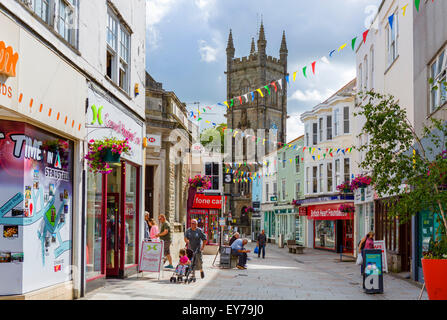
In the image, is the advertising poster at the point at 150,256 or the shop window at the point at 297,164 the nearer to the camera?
the advertising poster at the point at 150,256

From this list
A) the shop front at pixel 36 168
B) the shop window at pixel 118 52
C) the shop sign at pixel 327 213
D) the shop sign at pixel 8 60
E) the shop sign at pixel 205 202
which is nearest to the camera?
the shop sign at pixel 8 60

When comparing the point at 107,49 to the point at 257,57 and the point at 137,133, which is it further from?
the point at 257,57

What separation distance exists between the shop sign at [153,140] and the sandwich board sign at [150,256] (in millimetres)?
6362

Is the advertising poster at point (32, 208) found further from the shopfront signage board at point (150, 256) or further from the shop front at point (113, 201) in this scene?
the shopfront signage board at point (150, 256)

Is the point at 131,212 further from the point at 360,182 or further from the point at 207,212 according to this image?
the point at 207,212

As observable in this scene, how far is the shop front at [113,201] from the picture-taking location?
11.8 meters

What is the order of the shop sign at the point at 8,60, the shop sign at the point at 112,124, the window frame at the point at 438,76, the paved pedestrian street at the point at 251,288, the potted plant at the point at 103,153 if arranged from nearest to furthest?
the shop sign at the point at 8,60
the potted plant at the point at 103,153
the shop sign at the point at 112,124
the paved pedestrian street at the point at 251,288
the window frame at the point at 438,76

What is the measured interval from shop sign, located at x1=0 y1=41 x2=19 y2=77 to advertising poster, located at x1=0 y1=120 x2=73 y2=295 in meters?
1.13

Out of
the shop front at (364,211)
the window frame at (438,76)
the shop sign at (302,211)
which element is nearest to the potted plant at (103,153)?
the window frame at (438,76)

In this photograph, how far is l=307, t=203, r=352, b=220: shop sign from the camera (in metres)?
35.7

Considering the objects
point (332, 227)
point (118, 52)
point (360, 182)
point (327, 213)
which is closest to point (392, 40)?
point (360, 182)

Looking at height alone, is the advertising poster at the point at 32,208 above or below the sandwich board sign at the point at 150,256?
above

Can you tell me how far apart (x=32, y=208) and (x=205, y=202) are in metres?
20.5

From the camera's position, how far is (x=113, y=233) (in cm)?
1416
